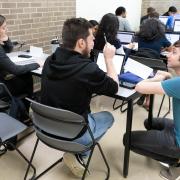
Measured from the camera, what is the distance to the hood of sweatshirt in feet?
5.24

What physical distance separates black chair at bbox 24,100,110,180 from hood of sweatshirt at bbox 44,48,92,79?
22 cm

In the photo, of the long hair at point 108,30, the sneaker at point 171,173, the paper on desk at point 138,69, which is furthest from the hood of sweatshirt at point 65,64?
the long hair at point 108,30

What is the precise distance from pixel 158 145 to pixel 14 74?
51.3 inches

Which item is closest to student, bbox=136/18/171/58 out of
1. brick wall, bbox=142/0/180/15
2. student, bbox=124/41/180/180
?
student, bbox=124/41/180/180

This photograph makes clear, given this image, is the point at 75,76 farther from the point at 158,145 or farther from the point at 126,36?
the point at 126,36

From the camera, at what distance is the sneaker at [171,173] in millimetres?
2049

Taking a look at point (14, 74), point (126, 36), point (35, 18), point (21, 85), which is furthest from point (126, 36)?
point (14, 74)

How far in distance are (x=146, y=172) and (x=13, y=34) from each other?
7.20ft

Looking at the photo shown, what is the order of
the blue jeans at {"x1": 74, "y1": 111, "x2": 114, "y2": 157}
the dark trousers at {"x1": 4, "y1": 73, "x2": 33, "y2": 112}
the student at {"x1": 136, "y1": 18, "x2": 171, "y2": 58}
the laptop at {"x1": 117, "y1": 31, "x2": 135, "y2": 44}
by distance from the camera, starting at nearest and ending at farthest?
A: the blue jeans at {"x1": 74, "y1": 111, "x2": 114, "y2": 157}, the dark trousers at {"x1": 4, "y1": 73, "x2": 33, "y2": 112}, the student at {"x1": 136, "y1": 18, "x2": 171, "y2": 58}, the laptop at {"x1": 117, "y1": 31, "x2": 135, "y2": 44}

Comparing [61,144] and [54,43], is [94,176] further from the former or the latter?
[54,43]

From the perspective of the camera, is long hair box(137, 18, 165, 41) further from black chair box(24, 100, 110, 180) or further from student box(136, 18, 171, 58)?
black chair box(24, 100, 110, 180)

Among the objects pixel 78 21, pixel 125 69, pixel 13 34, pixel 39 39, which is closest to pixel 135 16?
pixel 39 39

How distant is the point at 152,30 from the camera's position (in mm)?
3268

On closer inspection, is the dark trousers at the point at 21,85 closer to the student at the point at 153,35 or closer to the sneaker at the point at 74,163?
the sneaker at the point at 74,163
